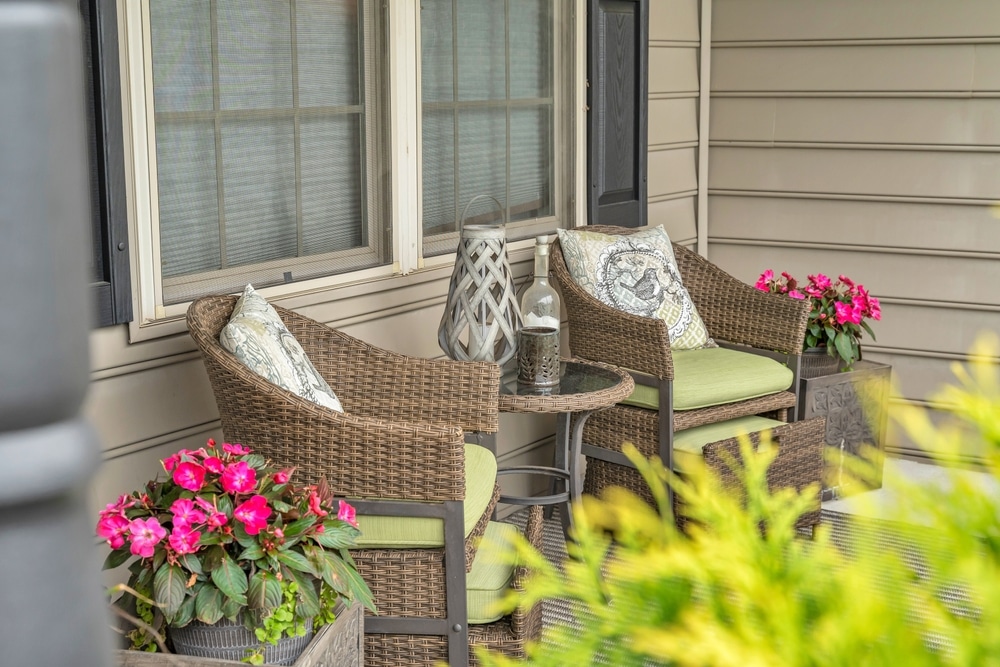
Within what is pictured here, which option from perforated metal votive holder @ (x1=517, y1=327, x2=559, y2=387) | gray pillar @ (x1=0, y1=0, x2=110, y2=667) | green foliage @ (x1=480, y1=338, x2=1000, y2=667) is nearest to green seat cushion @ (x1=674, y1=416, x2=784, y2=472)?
perforated metal votive holder @ (x1=517, y1=327, x2=559, y2=387)

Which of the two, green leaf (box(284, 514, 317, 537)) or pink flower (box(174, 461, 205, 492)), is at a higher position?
pink flower (box(174, 461, 205, 492))

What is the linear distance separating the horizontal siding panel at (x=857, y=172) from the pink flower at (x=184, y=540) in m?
3.71

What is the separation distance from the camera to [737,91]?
16.6 ft

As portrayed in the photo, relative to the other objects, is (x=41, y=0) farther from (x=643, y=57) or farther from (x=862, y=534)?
(x=643, y=57)

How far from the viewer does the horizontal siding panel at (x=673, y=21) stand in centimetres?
460

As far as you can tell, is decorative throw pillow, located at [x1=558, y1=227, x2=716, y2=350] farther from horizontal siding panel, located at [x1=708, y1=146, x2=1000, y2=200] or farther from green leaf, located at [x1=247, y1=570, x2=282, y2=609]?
green leaf, located at [x1=247, y1=570, x2=282, y2=609]

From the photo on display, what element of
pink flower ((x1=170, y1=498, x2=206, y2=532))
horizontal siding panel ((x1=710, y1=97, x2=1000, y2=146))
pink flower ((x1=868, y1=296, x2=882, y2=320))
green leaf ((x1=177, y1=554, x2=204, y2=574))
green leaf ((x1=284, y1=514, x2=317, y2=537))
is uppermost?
horizontal siding panel ((x1=710, y1=97, x2=1000, y2=146))

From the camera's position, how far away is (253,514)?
1933mm

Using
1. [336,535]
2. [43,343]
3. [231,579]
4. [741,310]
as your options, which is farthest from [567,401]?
[43,343]

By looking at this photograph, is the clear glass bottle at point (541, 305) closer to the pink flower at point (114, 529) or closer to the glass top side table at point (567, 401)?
the glass top side table at point (567, 401)

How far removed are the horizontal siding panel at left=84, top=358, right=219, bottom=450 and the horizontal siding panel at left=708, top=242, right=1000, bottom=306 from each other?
309 centimetres

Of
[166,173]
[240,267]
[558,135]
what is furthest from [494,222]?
[166,173]

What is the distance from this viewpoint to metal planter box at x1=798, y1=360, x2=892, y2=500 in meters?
3.91

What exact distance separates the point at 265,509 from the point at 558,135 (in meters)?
2.50
